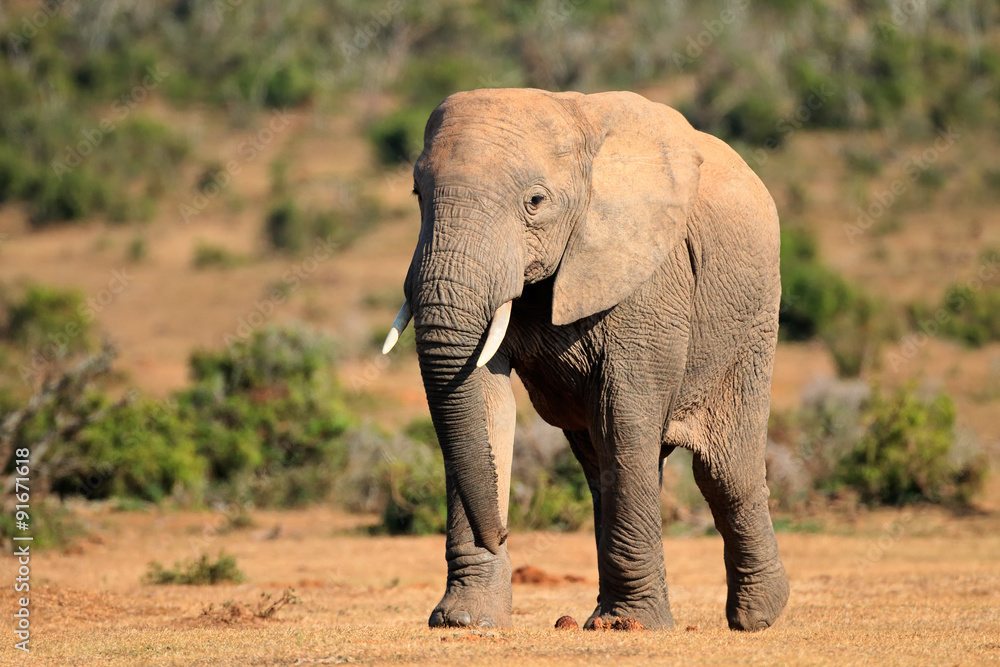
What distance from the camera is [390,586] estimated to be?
28.5 feet

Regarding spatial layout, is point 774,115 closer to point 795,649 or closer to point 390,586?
point 390,586

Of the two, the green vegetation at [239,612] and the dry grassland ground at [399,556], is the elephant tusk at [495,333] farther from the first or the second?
the green vegetation at [239,612]

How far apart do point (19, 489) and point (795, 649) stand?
718 centimetres

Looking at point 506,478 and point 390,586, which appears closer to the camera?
point 506,478

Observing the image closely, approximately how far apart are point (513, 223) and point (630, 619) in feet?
6.13

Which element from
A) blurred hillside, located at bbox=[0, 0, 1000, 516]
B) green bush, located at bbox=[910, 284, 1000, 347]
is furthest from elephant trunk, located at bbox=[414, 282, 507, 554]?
green bush, located at bbox=[910, 284, 1000, 347]

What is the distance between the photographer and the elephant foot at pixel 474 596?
5.82m

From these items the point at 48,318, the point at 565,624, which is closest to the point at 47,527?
the point at 565,624

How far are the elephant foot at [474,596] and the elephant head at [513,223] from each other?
416 mm

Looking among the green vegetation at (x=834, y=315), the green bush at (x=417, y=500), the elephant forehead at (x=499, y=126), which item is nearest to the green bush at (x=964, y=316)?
the green vegetation at (x=834, y=315)

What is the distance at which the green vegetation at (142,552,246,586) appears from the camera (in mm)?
8664

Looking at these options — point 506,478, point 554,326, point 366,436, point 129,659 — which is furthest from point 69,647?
point 366,436

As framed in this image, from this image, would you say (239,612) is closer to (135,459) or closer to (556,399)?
(556,399)

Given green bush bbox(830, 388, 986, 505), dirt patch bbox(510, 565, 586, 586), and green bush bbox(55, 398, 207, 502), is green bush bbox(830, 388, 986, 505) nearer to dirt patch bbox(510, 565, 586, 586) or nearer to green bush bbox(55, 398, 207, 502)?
dirt patch bbox(510, 565, 586, 586)
